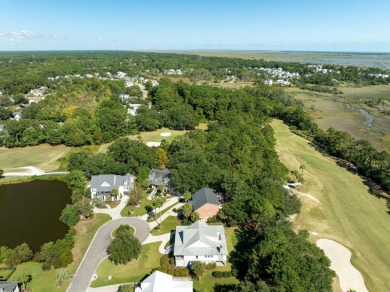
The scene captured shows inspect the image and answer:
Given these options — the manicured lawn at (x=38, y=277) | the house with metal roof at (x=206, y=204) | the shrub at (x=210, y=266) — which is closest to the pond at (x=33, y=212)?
the manicured lawn at (x=38, y=277)

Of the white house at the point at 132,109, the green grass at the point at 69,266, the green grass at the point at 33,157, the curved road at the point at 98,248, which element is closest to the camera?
the green grass at the point at 69,266

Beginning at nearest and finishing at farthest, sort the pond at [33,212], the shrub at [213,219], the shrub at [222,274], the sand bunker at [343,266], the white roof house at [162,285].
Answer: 1. the white roof house at [162,285]
2. the sand bunker at [343,266]
3. the shrub at [222,274]
4. the pond at [33,212]
5. the shrub at [213,219]

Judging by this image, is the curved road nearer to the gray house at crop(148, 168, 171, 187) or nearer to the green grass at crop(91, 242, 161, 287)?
the green grass at crop(91, 242, 161, 287)

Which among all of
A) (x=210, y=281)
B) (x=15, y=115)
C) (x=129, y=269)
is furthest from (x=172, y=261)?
(x=15, y=115)

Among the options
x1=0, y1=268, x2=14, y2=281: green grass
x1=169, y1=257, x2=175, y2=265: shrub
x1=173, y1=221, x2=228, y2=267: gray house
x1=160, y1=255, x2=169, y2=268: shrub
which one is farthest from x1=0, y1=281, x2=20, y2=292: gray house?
x1=173, y1=221, x2=228, y2=267: gray house

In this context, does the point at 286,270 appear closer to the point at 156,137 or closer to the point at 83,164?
the point at 83,164

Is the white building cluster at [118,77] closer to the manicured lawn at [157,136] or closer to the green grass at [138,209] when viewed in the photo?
the manicured lawn at [157,136]
